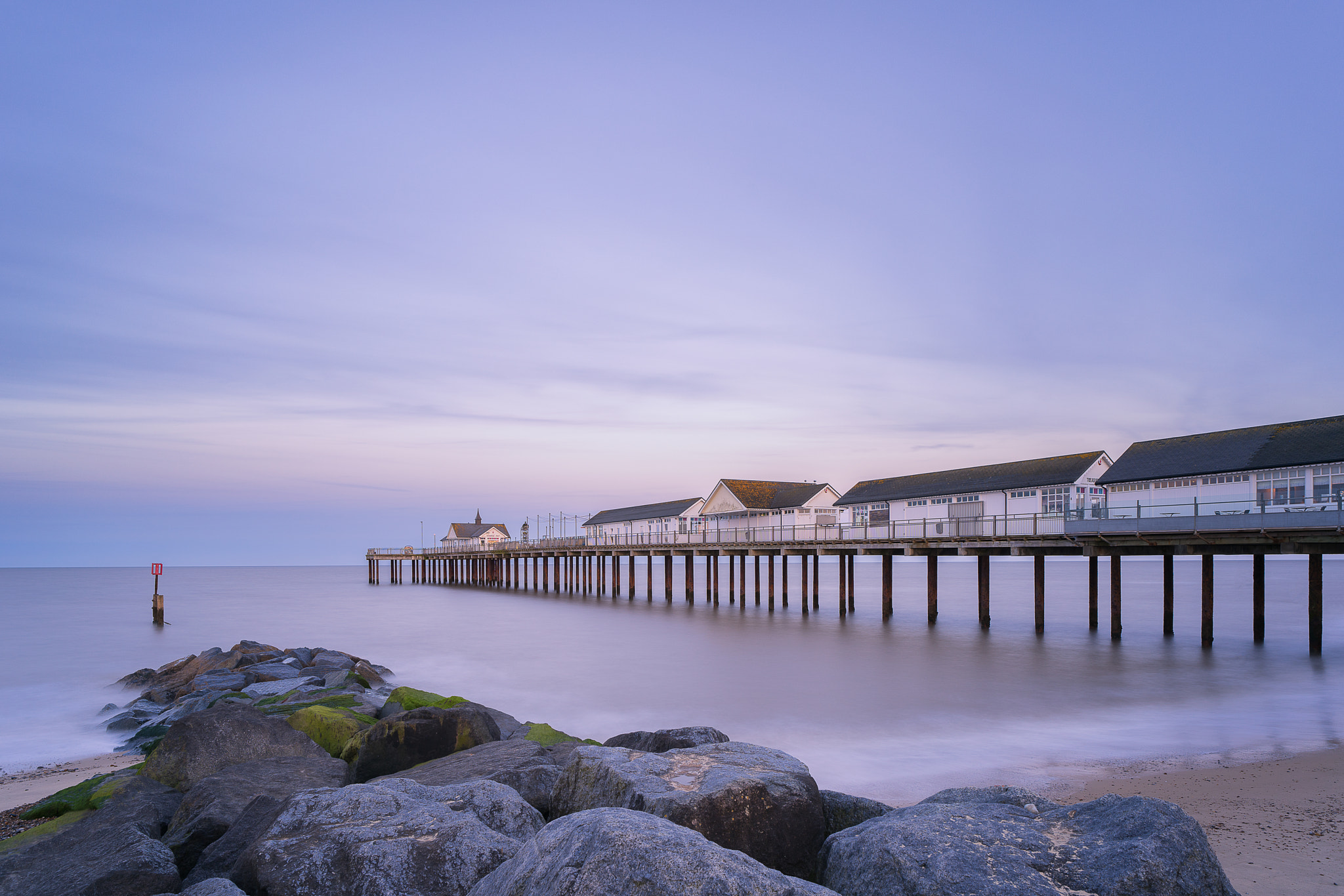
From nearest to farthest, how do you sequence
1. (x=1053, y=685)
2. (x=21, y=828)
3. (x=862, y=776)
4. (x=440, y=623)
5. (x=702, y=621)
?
(x=21, y=828) → (x=862, y=776) → (x=1053, y=685) → (x=702, y=621) → (x=440, y=623)

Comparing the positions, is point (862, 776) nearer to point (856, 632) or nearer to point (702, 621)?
point (856, 632)

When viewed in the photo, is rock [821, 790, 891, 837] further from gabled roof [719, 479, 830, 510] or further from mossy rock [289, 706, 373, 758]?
gabled roof [719, 479, 830, 510]

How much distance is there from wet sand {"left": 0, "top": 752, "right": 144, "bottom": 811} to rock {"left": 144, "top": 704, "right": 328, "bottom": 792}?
3214 millimetres

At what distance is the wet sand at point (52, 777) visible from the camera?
11070mm

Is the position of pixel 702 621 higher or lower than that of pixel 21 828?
lower

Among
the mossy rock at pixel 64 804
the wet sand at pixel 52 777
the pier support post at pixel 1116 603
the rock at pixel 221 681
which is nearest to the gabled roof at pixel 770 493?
the pier support post at pixel 1116 603

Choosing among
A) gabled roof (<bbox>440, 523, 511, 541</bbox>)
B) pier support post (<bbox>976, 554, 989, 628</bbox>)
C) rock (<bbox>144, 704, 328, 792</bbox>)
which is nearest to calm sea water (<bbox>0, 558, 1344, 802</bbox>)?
pier support post (<bbox>976, 554, 989, 628</bbox>)

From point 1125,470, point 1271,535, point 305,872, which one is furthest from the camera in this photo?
point 1125,470

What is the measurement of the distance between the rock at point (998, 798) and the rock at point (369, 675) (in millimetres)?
15686

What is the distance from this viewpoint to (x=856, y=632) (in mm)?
30641

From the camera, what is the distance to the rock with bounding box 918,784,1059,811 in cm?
550

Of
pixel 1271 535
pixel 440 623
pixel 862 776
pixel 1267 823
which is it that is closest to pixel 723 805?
pixel 1267 823

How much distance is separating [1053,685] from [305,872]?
17995mm

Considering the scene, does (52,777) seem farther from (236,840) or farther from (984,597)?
(984,597)
